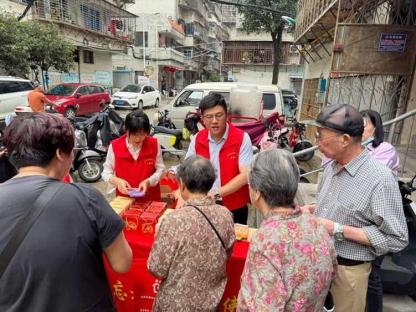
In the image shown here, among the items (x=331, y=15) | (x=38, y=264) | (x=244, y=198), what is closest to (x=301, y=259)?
(x=38, y=264)

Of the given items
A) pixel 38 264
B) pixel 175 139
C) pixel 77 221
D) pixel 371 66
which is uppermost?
pixel 371 66

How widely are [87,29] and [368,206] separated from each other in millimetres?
20104

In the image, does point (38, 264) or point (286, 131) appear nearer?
point (38, 264)

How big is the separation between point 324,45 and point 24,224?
10.4 meters

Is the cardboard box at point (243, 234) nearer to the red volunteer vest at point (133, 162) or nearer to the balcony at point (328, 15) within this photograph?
the red volunteer vest at point (133, 162)

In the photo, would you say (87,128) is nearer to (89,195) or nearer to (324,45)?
(89,195)

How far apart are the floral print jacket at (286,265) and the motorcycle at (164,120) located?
7.18 meters

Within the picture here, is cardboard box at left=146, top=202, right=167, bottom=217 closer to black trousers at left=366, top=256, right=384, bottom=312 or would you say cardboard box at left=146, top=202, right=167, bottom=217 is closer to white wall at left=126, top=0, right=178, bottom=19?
black trousers at left=366, top=256, right=384, bottom=312

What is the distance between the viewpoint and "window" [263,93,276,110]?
8.05 metres

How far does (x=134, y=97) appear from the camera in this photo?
16922 mm

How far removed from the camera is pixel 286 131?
694 centimetres

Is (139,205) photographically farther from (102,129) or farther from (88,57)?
(88,57)

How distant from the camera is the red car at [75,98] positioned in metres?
11.9

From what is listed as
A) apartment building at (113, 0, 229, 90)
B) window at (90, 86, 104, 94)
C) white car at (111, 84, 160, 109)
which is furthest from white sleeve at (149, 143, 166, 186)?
apartment building at (113, 0, 229, 90)
